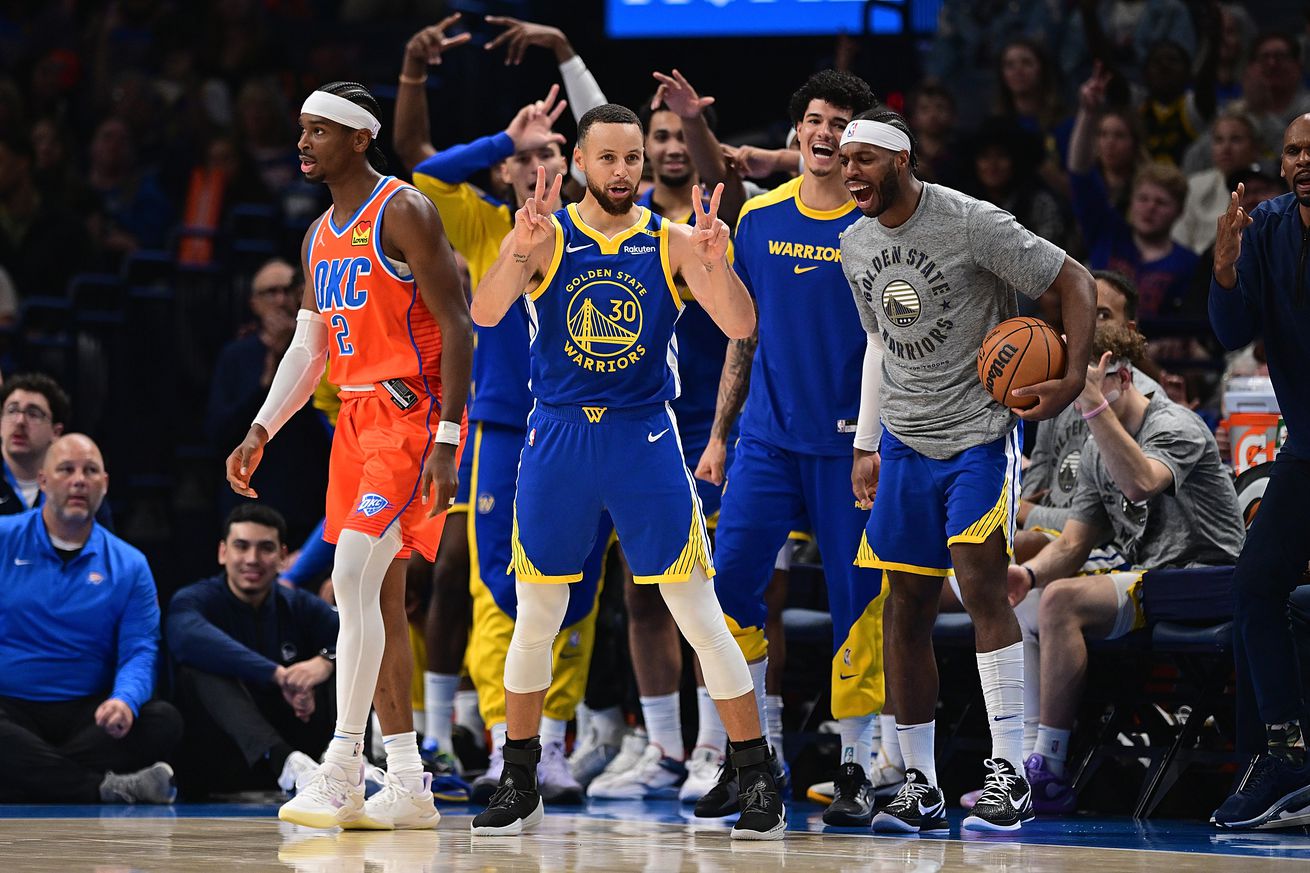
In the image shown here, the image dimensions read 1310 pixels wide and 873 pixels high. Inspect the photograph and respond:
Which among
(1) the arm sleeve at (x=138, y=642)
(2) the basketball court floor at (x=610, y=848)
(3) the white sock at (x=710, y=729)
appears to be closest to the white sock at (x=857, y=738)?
(2) the basketball court floor at (x=610, y=848)

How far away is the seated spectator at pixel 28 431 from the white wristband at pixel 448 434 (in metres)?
3.12

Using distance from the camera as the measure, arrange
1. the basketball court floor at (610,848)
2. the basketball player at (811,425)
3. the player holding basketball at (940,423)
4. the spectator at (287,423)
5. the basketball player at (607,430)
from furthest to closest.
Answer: the spectator at (287,423) < the basketball player at (811,425) < the player holding basketball at (940,423) < the basketball player at (607,430) < the basketball court floor at (610,848)

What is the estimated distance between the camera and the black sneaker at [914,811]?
18.8ft

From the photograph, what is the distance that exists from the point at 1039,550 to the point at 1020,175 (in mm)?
3054

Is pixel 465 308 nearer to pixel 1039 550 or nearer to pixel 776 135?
pixel 1039 550

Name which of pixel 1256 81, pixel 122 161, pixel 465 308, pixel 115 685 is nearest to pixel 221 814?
pixel 115 685

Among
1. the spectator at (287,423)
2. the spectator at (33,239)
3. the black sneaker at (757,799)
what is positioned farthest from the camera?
the spectator at (33,239)

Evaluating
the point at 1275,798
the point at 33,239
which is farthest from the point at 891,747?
the point at 33,239

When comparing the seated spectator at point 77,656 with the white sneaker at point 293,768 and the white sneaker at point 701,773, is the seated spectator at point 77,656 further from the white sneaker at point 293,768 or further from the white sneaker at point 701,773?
the white sneaker at point 701,773

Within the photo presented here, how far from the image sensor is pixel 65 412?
840cm

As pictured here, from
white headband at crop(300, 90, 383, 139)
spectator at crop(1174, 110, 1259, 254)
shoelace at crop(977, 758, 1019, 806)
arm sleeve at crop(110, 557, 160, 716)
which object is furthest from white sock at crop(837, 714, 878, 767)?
spectator at crop(1174, 110, 1259, 254)

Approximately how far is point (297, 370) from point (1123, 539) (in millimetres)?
3161

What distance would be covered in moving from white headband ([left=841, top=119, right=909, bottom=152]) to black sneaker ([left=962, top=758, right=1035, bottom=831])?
6.30ft

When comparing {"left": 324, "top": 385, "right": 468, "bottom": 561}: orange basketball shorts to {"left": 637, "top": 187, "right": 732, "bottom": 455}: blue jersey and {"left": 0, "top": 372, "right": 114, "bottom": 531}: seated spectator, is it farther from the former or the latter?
{"left": 0, "top": 372, "right": 114, "bottom": 531}: seated spectator
